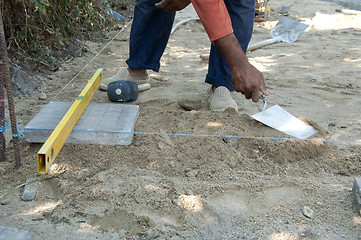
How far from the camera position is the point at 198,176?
6.16 feet

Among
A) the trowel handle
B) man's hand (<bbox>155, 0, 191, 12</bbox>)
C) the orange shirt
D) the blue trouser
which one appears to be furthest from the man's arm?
the trowel handle

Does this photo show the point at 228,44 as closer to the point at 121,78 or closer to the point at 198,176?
the point at 198,176

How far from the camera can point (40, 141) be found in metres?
2.05

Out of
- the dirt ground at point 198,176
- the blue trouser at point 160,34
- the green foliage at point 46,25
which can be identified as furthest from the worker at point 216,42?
the green foliage at point 46,25

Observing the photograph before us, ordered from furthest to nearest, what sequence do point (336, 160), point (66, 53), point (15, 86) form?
point (66, 53) → point (15, 86) → point (336, 160)

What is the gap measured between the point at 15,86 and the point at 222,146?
5.89ft

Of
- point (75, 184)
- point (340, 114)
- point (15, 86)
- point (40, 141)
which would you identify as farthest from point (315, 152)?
point (15, 86)

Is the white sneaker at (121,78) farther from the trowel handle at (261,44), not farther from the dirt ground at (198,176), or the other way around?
the trowel handle at (261,44)

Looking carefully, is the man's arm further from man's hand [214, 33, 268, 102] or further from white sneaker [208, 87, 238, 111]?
white sneaker [208, 87, 238, 111]

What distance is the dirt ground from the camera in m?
1.54

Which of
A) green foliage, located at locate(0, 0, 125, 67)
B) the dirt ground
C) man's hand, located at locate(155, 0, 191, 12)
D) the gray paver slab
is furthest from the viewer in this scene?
green foliage, located at locate(0, 0, 125, 67)

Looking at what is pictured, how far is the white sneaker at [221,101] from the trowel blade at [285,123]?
0.85ft

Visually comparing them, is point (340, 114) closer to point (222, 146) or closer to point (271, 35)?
point (222, 146)

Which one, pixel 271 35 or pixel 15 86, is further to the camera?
pixel 271 35
